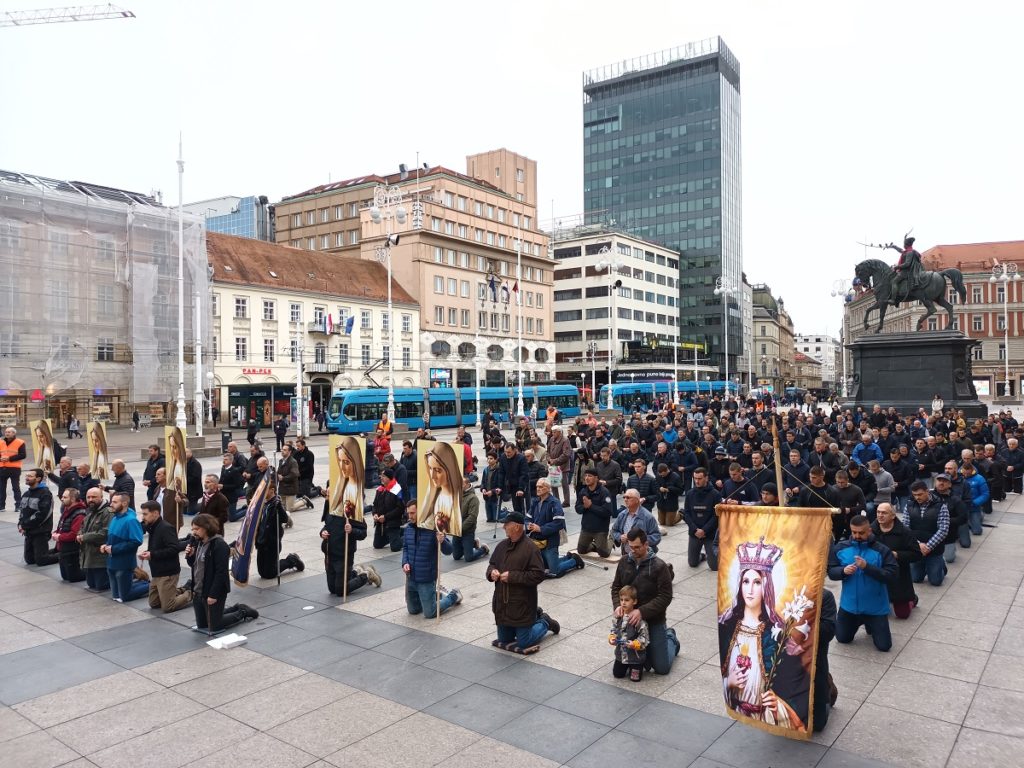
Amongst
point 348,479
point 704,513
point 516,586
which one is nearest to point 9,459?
point 348,479

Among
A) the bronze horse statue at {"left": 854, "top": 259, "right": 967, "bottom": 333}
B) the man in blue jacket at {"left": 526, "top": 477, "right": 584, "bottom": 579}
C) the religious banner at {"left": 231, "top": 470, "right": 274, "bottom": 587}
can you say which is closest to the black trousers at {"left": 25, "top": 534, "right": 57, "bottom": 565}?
the religious banner at {"left": 231, "top": 470, "right": 274, "bottom": 587}

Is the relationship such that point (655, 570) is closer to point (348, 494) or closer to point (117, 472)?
point (348, 494)

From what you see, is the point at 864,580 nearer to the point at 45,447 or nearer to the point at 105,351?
the point at 45,447

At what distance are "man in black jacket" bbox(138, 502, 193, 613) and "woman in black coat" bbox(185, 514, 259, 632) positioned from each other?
0.85 metres

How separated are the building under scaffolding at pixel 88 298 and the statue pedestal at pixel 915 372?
3799 centimetres

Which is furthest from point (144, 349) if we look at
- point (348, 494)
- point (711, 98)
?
point (711, 98)

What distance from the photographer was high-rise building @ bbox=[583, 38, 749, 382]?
114625 millimetres

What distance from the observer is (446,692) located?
710 centimetres

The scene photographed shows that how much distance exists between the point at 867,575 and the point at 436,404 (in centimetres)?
4121

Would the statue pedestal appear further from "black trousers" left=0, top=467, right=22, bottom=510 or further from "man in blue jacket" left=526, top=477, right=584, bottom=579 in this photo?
"black trousers" left=0, top=467, right=22, bottom=510

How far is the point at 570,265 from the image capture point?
9756cm

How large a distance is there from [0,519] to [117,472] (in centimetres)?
678

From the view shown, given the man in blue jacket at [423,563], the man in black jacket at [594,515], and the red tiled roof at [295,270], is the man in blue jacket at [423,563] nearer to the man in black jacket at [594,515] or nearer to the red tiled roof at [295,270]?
the man in black jacket at [594,515]

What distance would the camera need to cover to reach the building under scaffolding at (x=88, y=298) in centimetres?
3847
